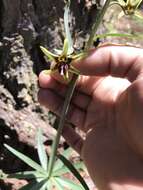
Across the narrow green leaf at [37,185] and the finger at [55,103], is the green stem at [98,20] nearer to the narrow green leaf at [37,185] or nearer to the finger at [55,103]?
the finger at [55,103]

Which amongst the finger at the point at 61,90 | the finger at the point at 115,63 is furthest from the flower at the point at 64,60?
the finger at the point at 61,90

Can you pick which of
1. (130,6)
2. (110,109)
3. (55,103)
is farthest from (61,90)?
(130,6)

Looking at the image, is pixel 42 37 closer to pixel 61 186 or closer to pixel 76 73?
pixel 61 186

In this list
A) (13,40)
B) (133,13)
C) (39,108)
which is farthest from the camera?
(39,108)

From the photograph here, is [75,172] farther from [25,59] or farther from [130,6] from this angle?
[25,59]

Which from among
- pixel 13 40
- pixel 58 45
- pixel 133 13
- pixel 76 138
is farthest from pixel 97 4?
pixel 133 13

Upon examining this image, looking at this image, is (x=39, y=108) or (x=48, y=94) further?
(x=39, y=108)

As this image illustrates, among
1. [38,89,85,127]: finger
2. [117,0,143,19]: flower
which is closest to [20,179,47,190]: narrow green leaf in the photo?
[38,89,85,127]: finger
